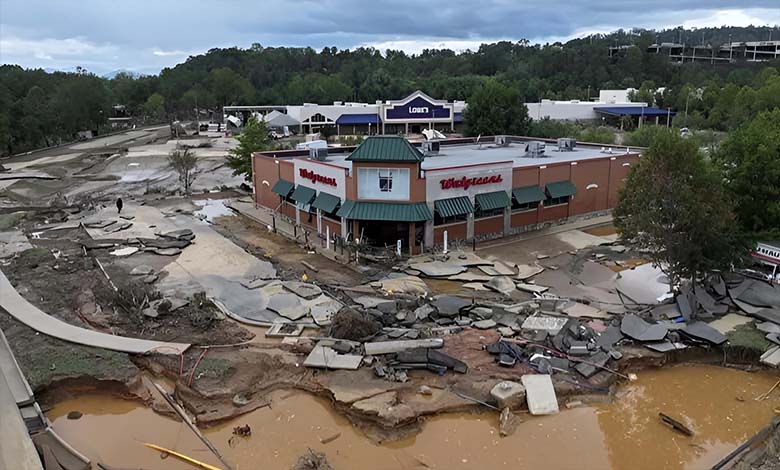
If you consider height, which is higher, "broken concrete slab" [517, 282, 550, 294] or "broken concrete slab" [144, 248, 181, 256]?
"broken concrete slab" [144, 248, 181, 256]

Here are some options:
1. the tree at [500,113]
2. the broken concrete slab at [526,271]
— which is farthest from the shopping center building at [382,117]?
the broken concrete slab at [526,271]

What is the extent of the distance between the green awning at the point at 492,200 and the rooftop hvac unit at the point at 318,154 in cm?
1090

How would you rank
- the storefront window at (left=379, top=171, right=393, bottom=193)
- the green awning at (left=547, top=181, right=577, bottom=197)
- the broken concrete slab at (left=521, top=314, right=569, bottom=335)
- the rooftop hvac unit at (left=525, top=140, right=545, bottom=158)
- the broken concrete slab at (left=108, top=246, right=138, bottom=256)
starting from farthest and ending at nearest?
1. the rooftop hvac unit at (left=525, top=140, right=545, bottom=158)
2. the green awning at (left=547, top=181, right=577, bottom=197)
3. the broken concrete slab at (left=108, top=246, right=138, bottom=256)
4. the storefront window at (left=379, top=171, right=393, bottom=193)
5. the broken concrete slab at (left=521, top=314, right=569, bottom=335)

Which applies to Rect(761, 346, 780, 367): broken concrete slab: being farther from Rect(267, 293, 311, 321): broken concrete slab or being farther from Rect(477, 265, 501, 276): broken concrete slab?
Rect(267, 293, 311, 321): broken concrete slab

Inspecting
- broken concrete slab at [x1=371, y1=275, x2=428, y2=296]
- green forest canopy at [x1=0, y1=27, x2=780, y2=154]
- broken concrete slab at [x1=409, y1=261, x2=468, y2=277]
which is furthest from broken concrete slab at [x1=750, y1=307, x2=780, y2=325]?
green forest canopy at [x1=0, y1=27, x2=780, y2=154]

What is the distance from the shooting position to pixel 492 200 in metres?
32.7

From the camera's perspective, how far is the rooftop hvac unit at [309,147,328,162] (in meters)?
37.6

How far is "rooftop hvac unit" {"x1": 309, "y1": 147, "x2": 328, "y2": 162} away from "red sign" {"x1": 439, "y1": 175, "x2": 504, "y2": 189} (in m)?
9.84

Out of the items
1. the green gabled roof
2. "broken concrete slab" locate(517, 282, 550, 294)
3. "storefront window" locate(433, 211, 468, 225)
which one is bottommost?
"broken concrete slab" locate(517, 282, 550, 294)

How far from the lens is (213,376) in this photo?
1795cm

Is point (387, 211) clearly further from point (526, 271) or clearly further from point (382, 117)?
point (382, 117)

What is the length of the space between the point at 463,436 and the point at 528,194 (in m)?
21.2

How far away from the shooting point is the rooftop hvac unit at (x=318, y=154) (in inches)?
1481

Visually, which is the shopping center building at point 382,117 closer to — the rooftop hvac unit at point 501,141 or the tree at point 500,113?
the tree at point 500,113
